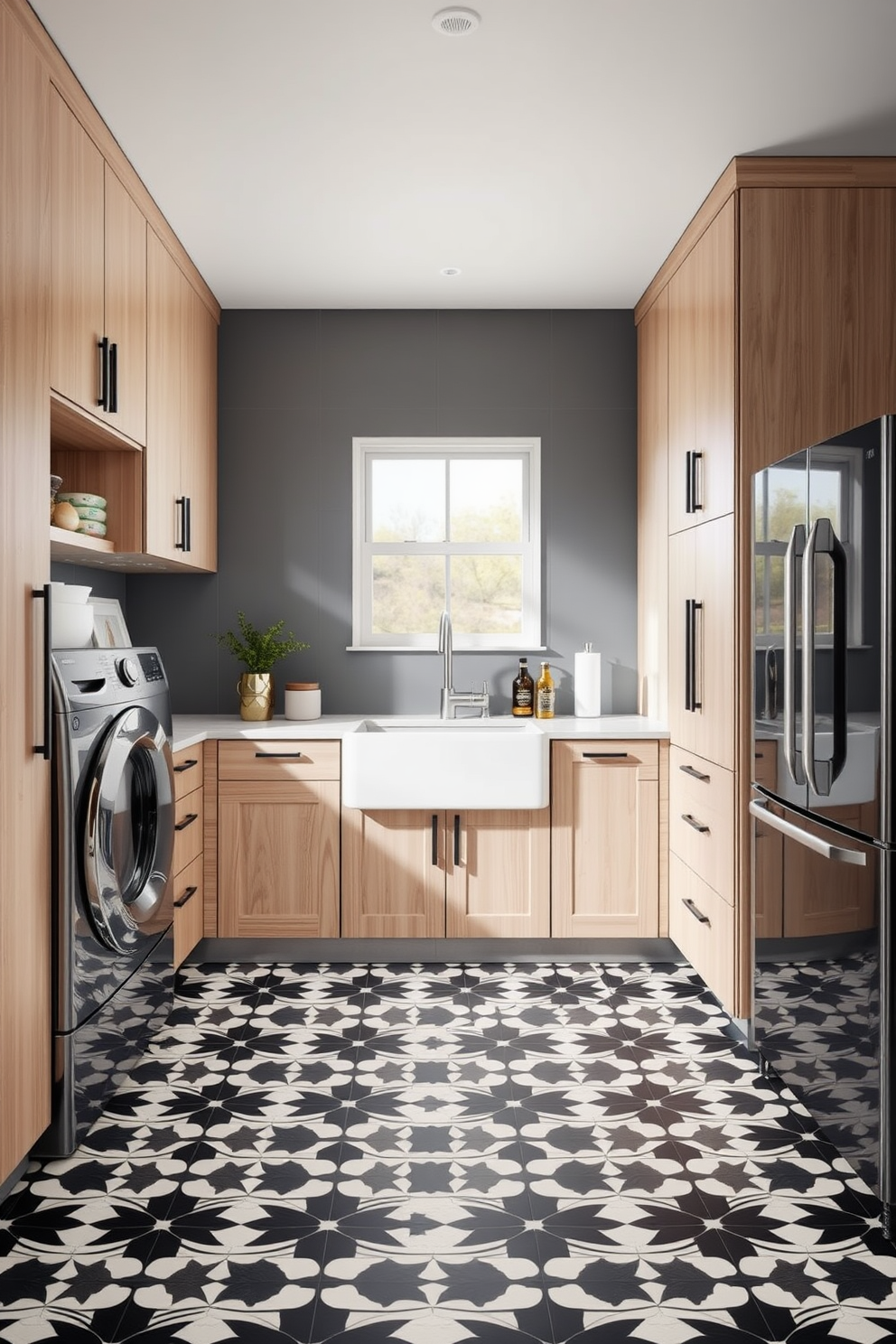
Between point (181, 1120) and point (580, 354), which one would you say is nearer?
point (181, 1120)

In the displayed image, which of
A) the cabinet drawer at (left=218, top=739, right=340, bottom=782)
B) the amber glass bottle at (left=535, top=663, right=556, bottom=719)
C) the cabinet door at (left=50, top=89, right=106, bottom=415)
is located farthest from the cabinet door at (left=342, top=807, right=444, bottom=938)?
the cabinet door at (left=50, top=89, right=106, bottom=415)

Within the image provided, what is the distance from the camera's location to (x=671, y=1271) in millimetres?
1852

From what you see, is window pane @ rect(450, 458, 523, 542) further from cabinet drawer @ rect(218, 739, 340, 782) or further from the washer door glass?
the washer door glass

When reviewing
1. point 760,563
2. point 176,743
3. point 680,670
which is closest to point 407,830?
point 176,743

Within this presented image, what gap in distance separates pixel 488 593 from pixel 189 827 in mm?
1673

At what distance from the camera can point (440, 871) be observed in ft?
11.9

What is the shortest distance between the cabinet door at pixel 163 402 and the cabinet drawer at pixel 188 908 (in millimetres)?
1096

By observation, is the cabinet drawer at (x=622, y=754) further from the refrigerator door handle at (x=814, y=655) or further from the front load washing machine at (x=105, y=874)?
the front load washing machine at (x=105, y=874)

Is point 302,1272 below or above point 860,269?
below

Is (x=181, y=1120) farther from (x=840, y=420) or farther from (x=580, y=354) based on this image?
(x=580, y=354)

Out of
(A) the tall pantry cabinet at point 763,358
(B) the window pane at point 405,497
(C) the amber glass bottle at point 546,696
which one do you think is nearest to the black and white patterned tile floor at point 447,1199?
(A) the tall pantry cabinet at point 763,358

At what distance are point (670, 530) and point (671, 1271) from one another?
2.50m

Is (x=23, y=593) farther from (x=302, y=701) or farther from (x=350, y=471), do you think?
(x=350, y=471)

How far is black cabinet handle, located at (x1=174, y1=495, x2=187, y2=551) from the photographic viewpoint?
3.59 meters
